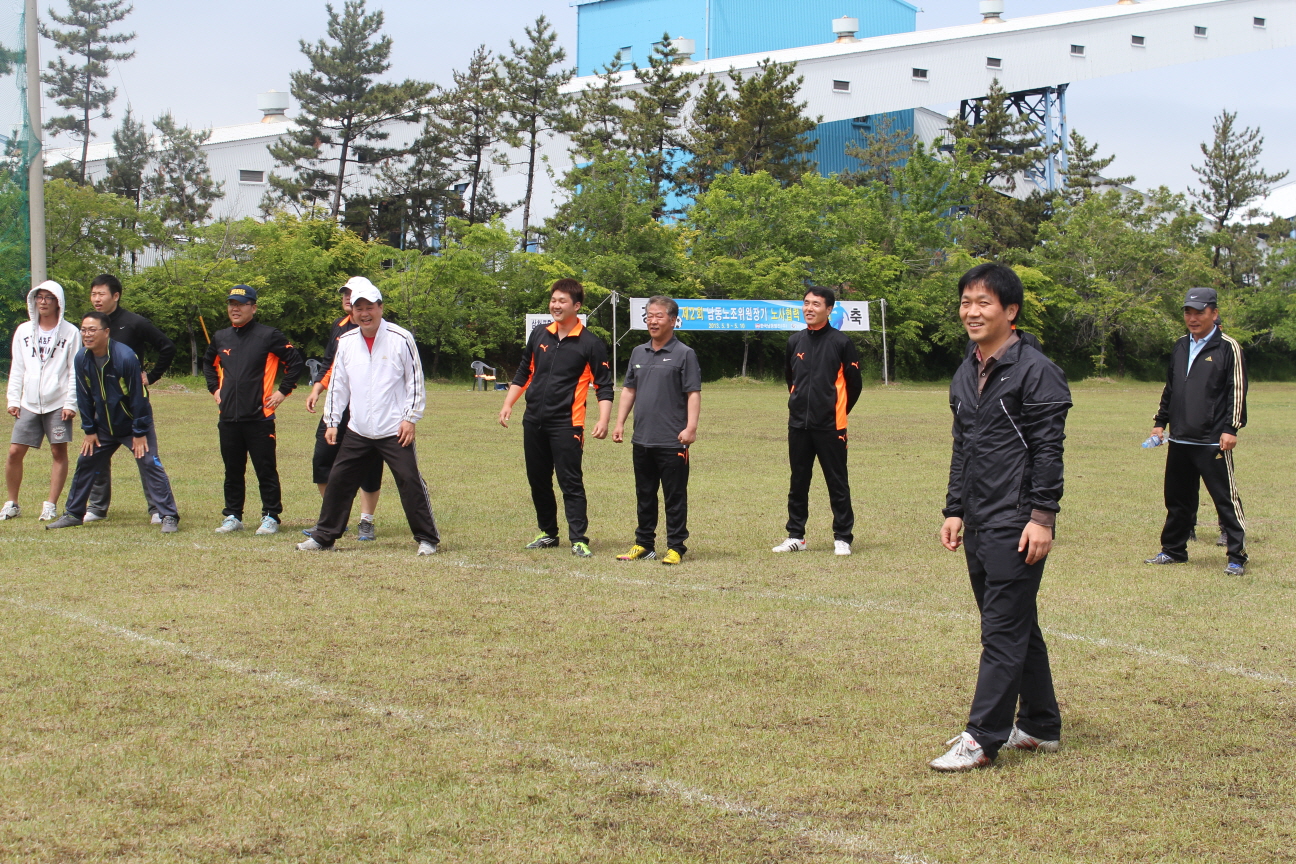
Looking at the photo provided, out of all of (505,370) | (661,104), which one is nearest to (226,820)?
(505,370)

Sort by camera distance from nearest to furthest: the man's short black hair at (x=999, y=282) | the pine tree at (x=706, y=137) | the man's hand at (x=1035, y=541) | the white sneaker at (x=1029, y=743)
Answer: the man's hand at (x=1035, y=541) → the man's short black hair at (x=999, y=282) → the white sneaker at (x=1029, y=743) → the pine tree at (x=706, y=137)

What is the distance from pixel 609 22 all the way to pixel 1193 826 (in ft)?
187

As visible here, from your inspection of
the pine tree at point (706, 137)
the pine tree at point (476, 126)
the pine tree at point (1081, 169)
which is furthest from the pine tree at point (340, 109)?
the pine tree at point (1081, 169)

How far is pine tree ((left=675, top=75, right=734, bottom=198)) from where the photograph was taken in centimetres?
5178

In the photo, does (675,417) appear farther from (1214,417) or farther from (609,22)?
(609,22)

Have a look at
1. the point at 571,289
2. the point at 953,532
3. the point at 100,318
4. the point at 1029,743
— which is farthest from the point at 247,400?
the point at 1029,743

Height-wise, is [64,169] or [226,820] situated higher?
[64,169]

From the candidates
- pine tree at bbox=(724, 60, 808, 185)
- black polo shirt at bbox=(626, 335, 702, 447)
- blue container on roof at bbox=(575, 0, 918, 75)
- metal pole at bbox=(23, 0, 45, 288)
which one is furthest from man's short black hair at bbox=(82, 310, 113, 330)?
blue container on roof at bbox=(575, 0, 918, 75)

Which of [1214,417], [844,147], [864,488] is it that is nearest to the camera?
[1214,417]

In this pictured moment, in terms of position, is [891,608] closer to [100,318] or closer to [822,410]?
[822,410]

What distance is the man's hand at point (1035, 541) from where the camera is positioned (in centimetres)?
408

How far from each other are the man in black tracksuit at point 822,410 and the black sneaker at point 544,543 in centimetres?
172

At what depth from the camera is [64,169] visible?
51.2 m

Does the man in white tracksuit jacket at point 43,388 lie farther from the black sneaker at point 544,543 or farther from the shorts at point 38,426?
the black sneaker at point 544,543
